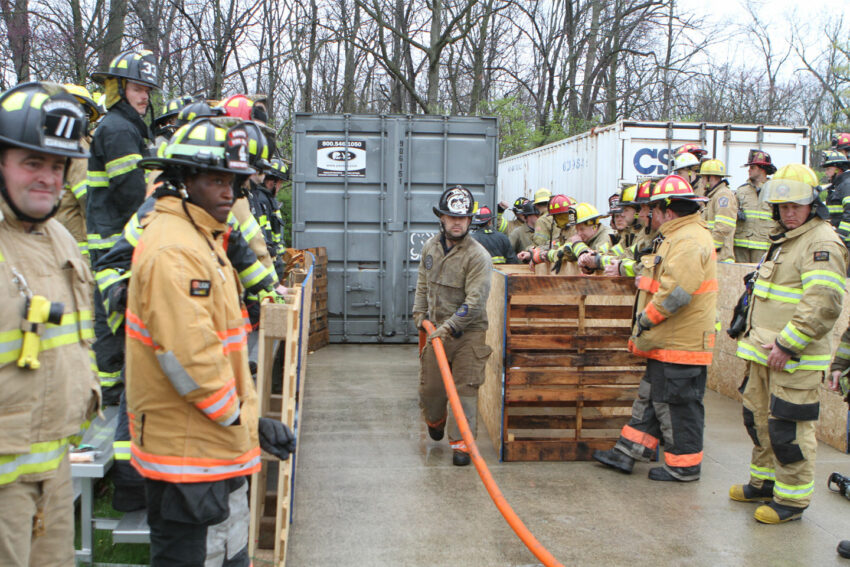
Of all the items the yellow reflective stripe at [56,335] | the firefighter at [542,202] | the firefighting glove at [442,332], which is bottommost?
the firefighting glove at [442,332]

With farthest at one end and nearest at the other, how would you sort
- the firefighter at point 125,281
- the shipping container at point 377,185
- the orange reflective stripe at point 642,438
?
the shipping container at point 377,185, the orange reflective stripe at point 642,438, the firefighter at point 125,281

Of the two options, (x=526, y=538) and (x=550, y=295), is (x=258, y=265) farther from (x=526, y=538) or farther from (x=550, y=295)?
(x=550, y=295)

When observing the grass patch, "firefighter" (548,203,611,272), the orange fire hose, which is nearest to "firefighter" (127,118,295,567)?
the grass patch

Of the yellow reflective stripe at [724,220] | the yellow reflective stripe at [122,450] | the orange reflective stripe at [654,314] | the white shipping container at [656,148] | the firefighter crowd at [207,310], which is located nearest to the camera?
the firefighter crowd at [207,310]

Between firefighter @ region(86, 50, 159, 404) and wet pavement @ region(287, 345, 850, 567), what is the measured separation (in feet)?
5.04

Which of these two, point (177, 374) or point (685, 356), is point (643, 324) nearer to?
point (685, 356)

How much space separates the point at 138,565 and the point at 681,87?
29.8 meters

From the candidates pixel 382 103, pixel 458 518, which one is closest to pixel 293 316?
pixel 458 518

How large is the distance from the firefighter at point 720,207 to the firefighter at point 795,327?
14.6 ft

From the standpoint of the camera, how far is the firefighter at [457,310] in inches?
232

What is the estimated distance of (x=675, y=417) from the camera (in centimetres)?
557

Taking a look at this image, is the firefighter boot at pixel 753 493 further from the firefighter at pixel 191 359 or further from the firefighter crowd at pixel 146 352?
the firefighter at pixel 191 359

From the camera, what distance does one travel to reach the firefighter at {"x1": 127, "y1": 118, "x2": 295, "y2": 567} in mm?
2574

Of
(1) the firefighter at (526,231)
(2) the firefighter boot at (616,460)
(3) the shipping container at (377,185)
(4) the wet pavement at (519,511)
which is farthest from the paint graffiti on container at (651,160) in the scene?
(2) the firefighter boot at (616,460)
